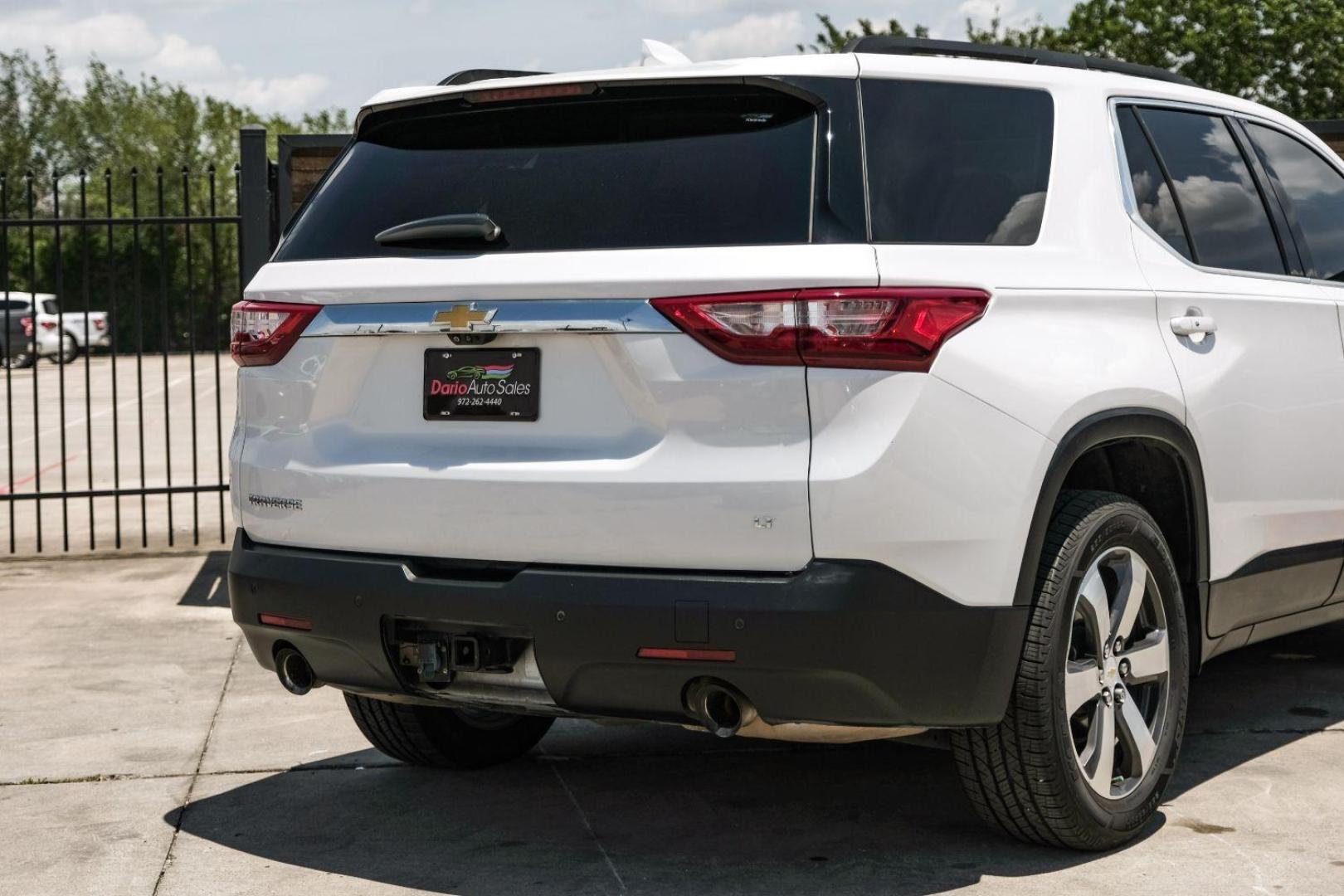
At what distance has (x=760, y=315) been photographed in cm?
348

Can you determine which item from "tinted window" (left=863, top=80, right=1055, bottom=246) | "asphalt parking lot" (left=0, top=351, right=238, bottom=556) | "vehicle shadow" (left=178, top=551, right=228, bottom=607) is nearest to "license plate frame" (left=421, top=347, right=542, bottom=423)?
"tinted window" (left=863, top=80, right=1055, bottom=246)

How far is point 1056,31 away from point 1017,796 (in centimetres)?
4797

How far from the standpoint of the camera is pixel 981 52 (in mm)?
4383

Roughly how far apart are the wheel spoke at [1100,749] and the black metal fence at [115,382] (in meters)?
4.40

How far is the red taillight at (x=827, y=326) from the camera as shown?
3449 mm

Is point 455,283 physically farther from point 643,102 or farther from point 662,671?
point 662,671

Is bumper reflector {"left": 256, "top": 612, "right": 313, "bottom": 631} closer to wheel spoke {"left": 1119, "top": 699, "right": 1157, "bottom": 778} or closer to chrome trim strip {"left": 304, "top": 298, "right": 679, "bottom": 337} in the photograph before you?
chrome trim strip {"left": 304, "top": 298, "right": 679, "bottom": 337}

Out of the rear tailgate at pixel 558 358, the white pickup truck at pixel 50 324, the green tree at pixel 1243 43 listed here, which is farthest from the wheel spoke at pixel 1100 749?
the green tree at pixel 1243 43

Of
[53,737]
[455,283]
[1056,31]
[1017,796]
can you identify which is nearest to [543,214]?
[455,283]

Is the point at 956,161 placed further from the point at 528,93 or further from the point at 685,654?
the point at 685,654

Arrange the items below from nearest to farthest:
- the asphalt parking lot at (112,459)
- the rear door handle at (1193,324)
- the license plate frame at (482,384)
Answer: the license plate frame at (482,384) < the rear door handle at (1193,324) < the asphalt parking lot at (112,459)

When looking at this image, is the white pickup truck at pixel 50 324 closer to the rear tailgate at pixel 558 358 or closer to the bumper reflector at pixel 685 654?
the rear tailgate at pixel 558 358

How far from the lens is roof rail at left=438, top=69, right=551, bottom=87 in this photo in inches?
168

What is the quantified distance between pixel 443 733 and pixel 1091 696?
6.41ft
